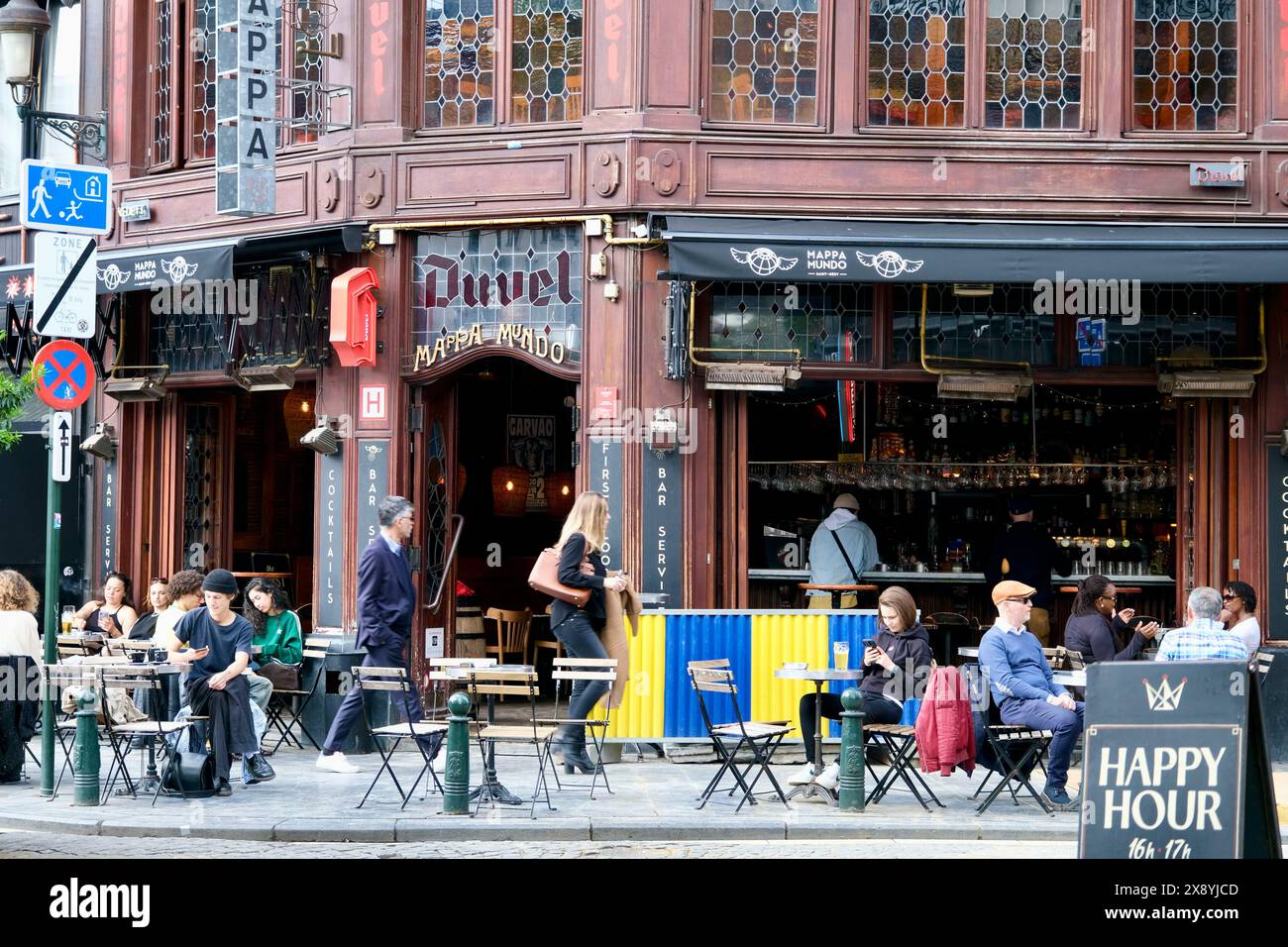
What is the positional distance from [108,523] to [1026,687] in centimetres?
967

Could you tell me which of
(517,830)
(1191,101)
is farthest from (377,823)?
(1191,101)

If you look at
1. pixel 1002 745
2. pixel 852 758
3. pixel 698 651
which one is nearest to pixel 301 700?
pixel 698 651

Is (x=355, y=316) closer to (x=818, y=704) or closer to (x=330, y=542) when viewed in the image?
(x=330, y=542)

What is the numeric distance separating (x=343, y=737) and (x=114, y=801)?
184cm

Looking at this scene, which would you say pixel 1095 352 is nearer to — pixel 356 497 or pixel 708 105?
pixel 708 105

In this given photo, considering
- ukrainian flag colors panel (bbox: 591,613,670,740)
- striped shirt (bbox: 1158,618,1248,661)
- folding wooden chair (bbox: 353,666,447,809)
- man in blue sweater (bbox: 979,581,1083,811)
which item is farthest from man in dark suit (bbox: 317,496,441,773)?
striped shirt (bbox: 1158,618,1248,661)

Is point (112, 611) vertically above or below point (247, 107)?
below

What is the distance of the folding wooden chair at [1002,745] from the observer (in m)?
11.7

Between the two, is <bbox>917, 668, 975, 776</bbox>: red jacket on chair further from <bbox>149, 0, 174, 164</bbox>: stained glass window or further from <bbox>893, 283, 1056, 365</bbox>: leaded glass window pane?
<bbox>149, 0, 174, 164</bbox>: stained glass window

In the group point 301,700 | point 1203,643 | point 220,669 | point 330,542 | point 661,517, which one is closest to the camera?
point 1203,643

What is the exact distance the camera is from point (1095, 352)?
15.1 m

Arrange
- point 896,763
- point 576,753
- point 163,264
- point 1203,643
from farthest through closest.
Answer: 1. point 163,264
2. point 576,753
3. point 896,763
4. point 1203,643

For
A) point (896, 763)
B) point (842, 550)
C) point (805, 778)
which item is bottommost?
point (805, 778)

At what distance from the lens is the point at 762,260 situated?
14.0 meters
